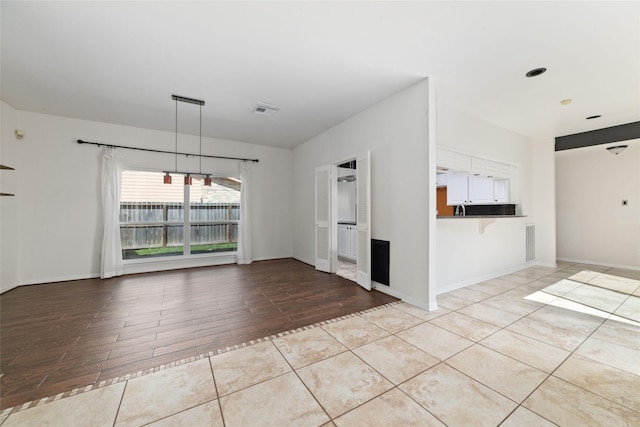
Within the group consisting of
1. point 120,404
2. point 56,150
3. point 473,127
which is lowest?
point 120,404

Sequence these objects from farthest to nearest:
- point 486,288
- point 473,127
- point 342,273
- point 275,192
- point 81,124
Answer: point 275,192 → point 342,273 → point 81,124 → point 473,127 → point 486,288

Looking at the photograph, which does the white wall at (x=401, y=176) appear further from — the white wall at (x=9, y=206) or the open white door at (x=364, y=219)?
the white wall at (x=9, y=206)

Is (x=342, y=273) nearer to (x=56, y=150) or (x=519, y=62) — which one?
(x=519, y=62)

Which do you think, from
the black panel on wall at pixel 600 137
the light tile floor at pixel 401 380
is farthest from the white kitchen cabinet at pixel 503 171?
the light tile floor at pixel 401 380

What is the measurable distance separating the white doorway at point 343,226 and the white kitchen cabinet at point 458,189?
2.22 meters

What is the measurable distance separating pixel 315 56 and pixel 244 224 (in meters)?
4.11

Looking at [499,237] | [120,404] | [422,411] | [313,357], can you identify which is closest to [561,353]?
[422,411]

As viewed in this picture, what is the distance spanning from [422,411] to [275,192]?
5.54m

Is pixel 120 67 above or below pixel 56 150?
above

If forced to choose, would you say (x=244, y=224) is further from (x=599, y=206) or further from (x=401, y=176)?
(x=599, y=206)

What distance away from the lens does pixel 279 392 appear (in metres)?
1.66

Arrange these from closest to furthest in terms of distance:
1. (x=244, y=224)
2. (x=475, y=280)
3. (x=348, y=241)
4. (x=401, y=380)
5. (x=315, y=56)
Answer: (x=401, y=380) < (x=315, y=56) < (x=475, y=280) < (x=244, y=224) < (x=348, y=241)

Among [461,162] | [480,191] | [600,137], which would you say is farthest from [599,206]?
[461,162]

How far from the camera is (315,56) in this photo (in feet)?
8.68
